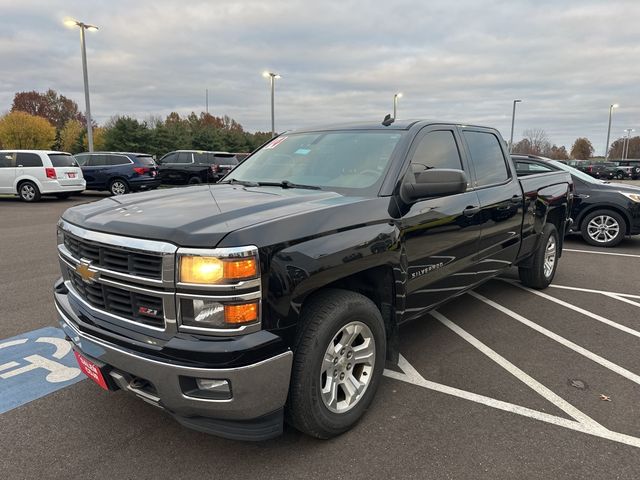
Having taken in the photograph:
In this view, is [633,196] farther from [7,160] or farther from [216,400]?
[7,160]

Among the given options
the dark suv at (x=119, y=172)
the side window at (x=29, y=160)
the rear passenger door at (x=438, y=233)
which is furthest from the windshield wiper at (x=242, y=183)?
the dark suv at (x=119, y=172)

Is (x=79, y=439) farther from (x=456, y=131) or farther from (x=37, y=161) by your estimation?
(x=37, y=161)

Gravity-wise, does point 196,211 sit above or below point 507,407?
above

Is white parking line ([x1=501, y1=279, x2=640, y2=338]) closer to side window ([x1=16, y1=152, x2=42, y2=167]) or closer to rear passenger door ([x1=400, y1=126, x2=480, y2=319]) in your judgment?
rear passenger door ([x1=400, y1=126, x2=480, y2=319])

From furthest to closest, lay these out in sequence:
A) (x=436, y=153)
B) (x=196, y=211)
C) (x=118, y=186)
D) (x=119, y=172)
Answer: (x=118, y=186) → (x=119, y=172) → (x=436, y=153) → (x=196, y=211)

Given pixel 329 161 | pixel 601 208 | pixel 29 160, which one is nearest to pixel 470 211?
pixel 329 161

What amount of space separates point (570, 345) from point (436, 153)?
216 centimetres

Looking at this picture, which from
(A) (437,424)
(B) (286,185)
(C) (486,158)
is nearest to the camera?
(A) (437,424)

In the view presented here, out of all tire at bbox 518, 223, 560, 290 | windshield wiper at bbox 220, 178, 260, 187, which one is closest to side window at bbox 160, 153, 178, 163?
tire at bbox 518, 223, 560, 290

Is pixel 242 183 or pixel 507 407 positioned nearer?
pixel 507 407

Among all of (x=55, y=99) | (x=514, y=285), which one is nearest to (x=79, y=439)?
(x=514, y=285)

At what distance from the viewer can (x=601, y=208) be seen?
9.16m

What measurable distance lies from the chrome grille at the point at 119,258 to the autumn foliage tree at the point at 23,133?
6557cm

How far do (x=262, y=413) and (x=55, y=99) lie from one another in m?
102
